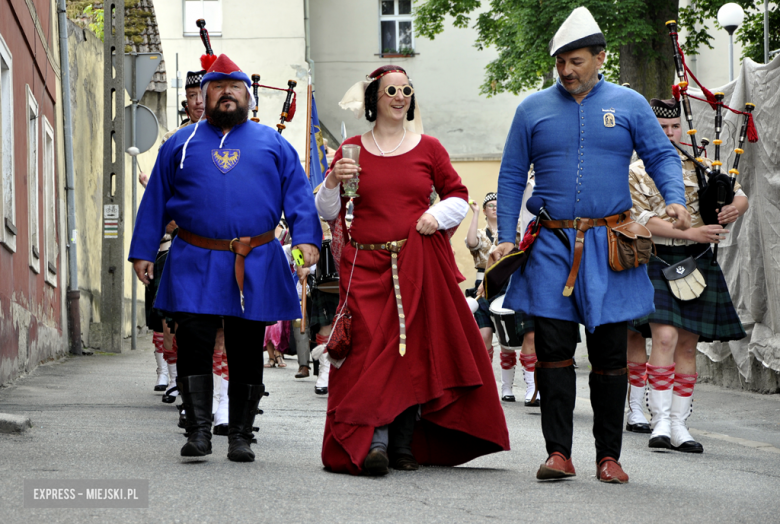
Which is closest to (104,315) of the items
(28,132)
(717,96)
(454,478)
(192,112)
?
(28,132)

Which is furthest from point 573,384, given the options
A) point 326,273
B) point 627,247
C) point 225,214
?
Result: point 326,273

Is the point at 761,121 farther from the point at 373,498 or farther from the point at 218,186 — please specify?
the point at 373,498

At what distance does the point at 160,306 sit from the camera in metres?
5.94

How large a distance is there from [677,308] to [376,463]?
2855 mm

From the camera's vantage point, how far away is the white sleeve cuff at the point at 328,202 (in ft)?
19.9

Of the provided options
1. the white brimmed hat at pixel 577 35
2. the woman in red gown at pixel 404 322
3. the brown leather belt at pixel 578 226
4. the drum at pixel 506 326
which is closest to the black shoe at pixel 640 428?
the woman in red gown at pixel 404 322

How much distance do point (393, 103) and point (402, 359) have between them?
1323mm

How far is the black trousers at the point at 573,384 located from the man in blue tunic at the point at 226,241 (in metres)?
1.27

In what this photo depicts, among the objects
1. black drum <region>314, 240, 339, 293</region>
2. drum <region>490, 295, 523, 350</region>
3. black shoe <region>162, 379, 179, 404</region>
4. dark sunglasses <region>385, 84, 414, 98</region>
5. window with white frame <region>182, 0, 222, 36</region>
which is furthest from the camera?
window with white frame <region>182, 0, 222, 36</region>

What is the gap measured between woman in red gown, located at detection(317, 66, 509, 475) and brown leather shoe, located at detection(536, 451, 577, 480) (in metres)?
0.53

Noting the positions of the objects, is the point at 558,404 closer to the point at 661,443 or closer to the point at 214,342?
the point at 214,342

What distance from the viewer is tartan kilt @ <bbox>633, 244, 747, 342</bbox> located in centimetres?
748

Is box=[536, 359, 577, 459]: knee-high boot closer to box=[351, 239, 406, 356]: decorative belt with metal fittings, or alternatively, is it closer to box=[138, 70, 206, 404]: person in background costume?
box=[351, 239, 406, 356]: decorative belt with metal fittings

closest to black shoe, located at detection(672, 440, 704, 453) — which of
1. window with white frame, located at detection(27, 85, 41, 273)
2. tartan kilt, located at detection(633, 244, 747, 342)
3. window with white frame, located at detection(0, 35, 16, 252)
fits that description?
tartan kilt, located at detection(633, 244, 747, 342)
